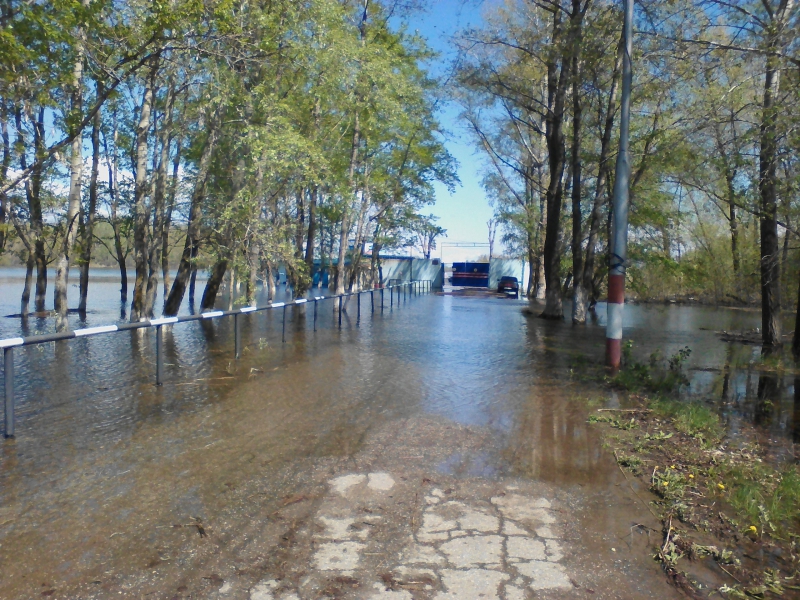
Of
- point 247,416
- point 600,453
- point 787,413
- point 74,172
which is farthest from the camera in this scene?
point 74,172

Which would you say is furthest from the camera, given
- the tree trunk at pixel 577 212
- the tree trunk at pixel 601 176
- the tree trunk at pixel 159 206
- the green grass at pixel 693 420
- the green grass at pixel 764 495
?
the tree trunk at pixel 577 212

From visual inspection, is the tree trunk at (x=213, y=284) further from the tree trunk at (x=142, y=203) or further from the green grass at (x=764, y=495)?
the green grass at (x=764, y=495)

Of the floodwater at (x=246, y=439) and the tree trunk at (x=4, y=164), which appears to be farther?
the tree trunk at (x=4, y=164)

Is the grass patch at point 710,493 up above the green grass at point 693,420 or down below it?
below

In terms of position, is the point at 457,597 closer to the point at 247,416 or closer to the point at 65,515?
the point at 65,515

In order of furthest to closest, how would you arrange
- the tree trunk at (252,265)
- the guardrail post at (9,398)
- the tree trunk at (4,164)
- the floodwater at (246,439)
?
1. the tree trunk at (252,265)
2. the tree trunk at (4,164)
3. the guardrail post at (9,398)
4. the floodwater at (246,439)

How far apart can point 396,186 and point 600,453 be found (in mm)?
25103

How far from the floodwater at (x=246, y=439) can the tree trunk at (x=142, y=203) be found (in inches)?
128

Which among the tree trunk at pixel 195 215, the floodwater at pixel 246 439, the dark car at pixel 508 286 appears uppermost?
the tree trunk at pixel 195 215

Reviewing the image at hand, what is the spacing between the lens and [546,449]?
6020mm

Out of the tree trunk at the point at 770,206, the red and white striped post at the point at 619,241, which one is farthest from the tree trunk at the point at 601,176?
the red and white striped post at the point at 619,241

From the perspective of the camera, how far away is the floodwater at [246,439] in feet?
12.2

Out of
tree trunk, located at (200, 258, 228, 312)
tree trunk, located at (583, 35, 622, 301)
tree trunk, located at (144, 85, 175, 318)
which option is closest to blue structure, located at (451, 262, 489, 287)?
tree trunk, located at (583, 35, 622, 301)

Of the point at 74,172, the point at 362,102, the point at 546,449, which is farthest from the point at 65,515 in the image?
the point at 362,102
